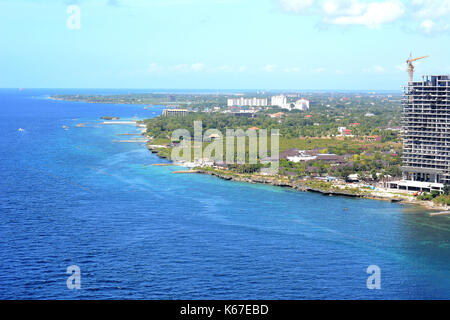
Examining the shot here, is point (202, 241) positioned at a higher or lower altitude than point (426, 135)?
lower

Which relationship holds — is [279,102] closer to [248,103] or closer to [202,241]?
[248,103]

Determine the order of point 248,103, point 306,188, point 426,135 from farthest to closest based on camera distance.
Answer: point 248,103 < point 306,188 < point 426,135

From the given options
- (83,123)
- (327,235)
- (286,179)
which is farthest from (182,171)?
(83,123)

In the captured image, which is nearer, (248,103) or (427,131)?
(427,131)

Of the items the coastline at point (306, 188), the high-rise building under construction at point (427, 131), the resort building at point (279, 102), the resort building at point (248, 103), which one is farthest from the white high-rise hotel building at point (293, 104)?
the high-rise building under construction at point (427, 131)

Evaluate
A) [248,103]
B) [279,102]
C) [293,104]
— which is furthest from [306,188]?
[279,102]

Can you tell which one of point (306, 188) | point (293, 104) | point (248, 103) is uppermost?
point (248, 103)

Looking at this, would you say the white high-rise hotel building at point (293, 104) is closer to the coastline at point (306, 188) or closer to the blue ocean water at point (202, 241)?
the coastline at point (306, 188)
